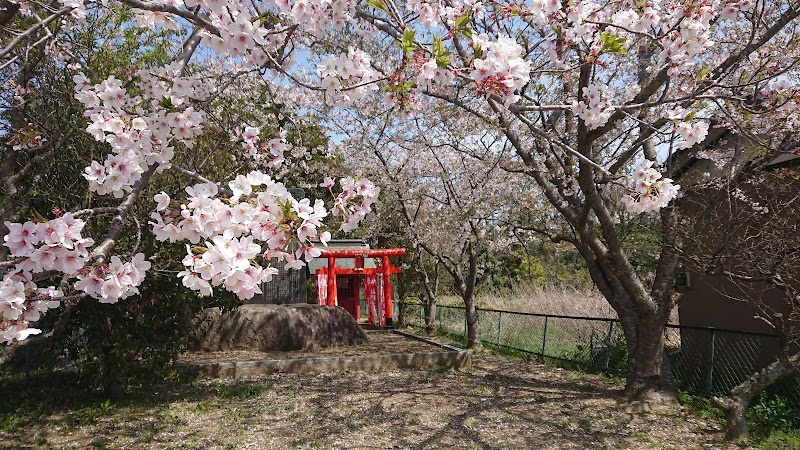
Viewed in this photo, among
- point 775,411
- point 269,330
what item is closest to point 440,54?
point 775,411

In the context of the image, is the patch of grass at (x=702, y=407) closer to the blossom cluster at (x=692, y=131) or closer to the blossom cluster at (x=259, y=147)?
the blossom cluster at (x=692, y=131)

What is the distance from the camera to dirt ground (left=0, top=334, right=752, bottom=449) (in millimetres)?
4539

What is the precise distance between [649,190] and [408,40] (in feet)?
5.03

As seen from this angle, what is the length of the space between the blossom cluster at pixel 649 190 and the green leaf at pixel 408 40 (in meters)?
1.43

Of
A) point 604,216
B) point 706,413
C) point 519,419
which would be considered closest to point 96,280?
point 519,419

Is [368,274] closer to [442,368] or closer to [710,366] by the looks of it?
[442,368]

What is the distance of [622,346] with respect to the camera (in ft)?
25.7

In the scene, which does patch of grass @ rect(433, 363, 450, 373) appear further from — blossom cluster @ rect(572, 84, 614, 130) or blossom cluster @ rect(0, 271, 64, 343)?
blossom cluster @ rect(0, 271, 64, 343)

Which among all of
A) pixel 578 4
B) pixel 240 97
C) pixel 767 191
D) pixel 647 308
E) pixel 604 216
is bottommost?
pixel 647 308

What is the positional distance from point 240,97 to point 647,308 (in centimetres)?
627

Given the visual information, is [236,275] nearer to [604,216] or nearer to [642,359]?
[604,216]

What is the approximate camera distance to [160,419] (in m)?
5.06

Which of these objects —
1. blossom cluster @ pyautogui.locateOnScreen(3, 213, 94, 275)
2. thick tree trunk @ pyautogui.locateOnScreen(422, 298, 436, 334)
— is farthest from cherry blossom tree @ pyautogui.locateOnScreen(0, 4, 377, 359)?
thick tree trunk @ pyautogui.locateOnScreen(422, 298, 436, 334)

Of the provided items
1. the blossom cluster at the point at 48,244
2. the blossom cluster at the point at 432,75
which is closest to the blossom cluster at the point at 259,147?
the blossom cluster at the point at 432,75
